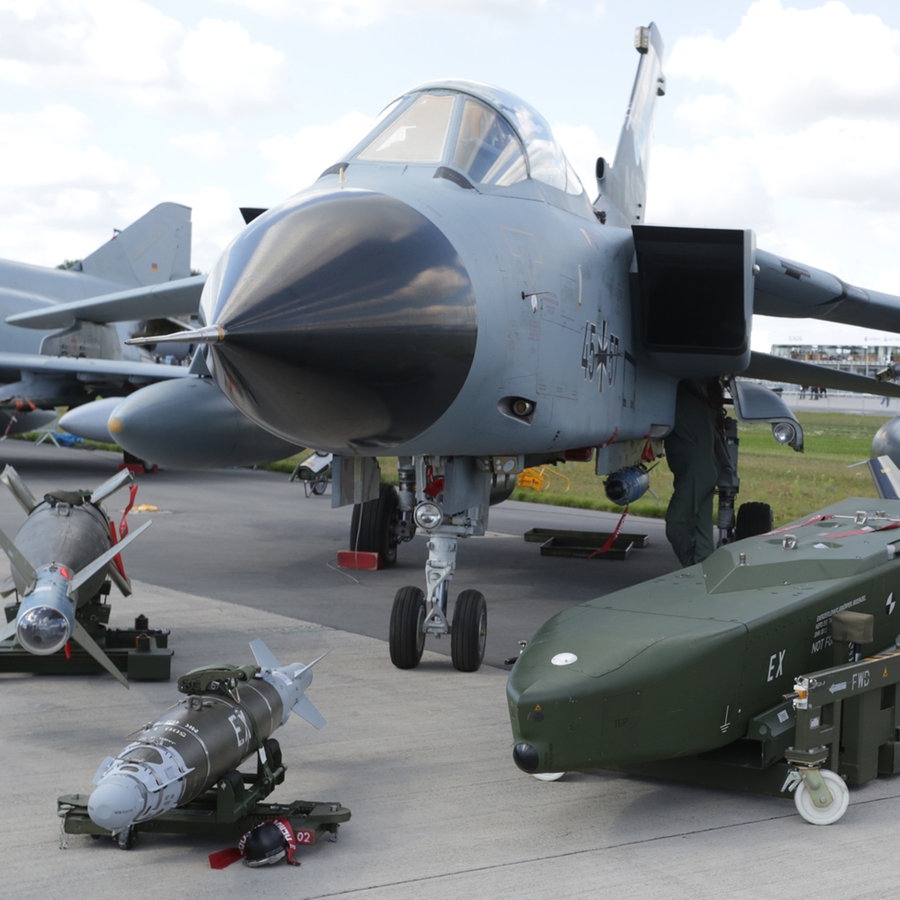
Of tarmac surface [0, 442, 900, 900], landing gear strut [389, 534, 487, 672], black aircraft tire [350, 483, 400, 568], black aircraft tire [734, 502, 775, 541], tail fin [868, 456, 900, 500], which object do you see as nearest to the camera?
tarmac surface [0, 442, 900, 900]

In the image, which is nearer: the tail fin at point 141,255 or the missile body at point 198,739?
the missile body at point 198,739

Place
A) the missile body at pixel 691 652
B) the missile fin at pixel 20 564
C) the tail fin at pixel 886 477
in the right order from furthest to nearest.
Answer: the tail fin at pixel 886 477 → the missile fin at pixel 20 564 → the missile body at pixel 691 652

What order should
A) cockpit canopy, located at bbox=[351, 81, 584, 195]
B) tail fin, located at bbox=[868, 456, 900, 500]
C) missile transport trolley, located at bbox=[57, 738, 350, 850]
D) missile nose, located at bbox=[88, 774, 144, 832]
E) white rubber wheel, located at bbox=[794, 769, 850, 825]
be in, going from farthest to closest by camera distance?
tail fin, located at bbox=[868, 456, 900, 500]
cockpit canopy, located at bbox=[351, 81, 584, 195]
white rubber wheel, located at bbox=[794, 769, 850, 825]
missile transport trolley, located at bbox=[57, 738, 350, 850]
missile nose, located at bbox=[88, 774, 144, 832]

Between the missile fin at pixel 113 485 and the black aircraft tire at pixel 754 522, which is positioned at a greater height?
the missile fin at pixel 113 485

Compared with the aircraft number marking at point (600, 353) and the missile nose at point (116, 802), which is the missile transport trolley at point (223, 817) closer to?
the missile nose at point (116, 802)

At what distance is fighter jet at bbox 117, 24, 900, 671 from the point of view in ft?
16.4

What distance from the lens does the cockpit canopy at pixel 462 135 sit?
643 centimetres

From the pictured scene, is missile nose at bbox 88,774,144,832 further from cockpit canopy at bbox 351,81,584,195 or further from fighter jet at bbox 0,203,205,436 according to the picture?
fighter jet at bbox 0,203,205,436

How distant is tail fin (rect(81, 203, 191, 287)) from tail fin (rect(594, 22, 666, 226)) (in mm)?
15051

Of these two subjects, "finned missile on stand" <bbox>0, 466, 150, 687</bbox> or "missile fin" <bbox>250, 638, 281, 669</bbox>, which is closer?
"missile fin" <bbox>250, 638, 281, 669</bbox>

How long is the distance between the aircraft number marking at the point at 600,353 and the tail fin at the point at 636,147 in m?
2.33

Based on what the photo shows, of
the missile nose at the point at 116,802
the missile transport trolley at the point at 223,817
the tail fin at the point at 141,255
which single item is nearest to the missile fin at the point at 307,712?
the missile transport trolley at the point at 223,817

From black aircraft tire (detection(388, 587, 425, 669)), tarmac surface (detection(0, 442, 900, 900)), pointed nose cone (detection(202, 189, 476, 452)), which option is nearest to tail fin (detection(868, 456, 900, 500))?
tarmac surface (detection(0, 442, 900, 900))

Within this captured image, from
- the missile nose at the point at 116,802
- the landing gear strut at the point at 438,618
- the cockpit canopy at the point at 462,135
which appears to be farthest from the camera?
the landing gear strut at the point at 438,618
